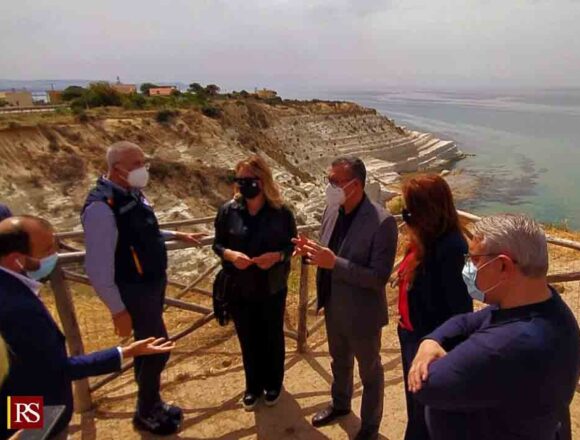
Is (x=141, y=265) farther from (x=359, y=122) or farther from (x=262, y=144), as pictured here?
(x=359, y=122)

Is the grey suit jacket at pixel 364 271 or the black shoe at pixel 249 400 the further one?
the black shoe at pixel 249 400

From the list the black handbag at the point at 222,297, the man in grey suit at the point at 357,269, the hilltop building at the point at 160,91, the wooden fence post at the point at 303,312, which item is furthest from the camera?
the hilltop building at the point at 160,91

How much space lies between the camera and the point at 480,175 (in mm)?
45844

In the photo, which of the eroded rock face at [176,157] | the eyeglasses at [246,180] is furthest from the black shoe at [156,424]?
the eroded rock face at [176,157]

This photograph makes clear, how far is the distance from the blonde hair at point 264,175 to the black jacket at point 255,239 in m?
0.07

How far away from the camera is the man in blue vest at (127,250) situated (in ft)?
8.75

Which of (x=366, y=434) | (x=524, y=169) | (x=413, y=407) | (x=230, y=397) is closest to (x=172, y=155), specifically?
(x=230, y=397)

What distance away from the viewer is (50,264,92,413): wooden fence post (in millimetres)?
3051

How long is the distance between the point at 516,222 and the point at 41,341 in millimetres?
1903

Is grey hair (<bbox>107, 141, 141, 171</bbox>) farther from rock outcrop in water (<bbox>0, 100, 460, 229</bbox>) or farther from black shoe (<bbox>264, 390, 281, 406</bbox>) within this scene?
rock outcrop in water (<bbox>0, 100, 460, 229</bbox>)

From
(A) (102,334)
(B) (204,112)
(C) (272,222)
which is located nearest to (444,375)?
(C) (272,222)

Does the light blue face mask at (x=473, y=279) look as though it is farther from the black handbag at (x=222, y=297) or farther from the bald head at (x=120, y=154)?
the bald head at (x=120, y=154)

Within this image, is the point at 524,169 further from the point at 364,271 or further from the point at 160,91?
the point at 364,271

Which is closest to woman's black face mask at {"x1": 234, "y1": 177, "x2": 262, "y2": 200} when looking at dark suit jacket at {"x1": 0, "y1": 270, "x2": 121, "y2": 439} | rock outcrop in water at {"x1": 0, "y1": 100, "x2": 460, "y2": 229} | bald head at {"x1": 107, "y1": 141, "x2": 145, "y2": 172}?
bald head at {"x1": 107, "y1": 141, "x2": 145, "y2": 172}
